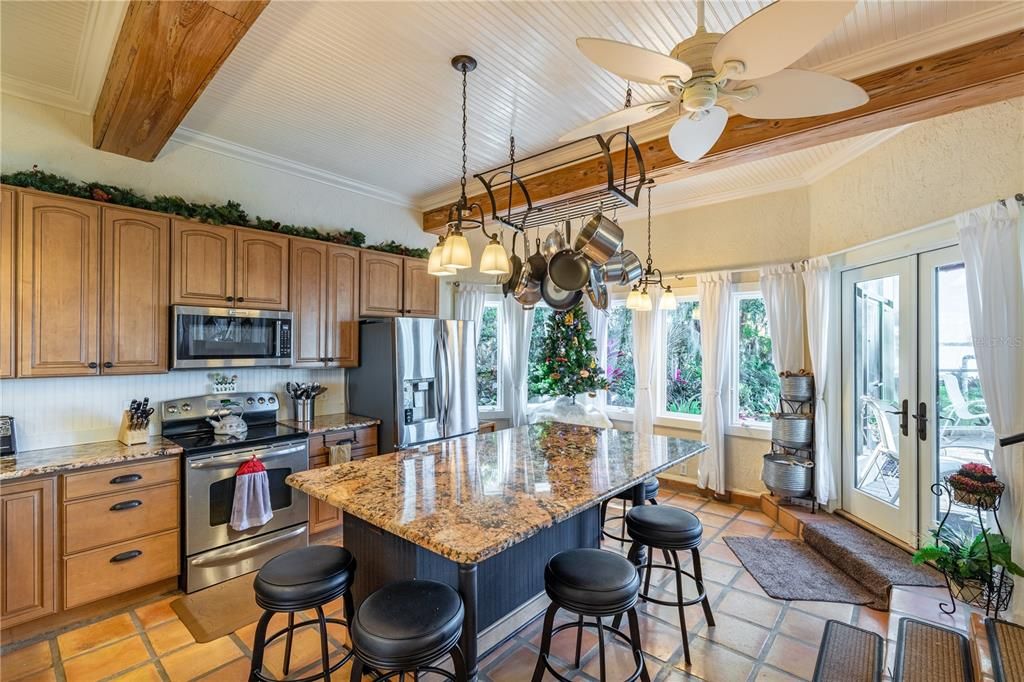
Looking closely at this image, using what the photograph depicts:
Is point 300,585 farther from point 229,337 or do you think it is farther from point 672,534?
point 229,337

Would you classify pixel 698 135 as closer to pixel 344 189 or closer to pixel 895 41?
pixel 895 41

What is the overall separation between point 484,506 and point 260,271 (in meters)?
2.69

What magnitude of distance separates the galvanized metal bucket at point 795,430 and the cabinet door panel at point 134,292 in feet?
15.3

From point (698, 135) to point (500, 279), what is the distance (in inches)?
150

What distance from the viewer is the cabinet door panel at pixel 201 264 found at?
9.72 ft

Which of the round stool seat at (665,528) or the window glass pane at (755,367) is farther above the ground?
the window glass pane at (755,367)

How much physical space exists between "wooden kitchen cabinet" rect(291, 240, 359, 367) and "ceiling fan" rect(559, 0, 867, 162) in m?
2.64

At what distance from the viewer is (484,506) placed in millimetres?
1653

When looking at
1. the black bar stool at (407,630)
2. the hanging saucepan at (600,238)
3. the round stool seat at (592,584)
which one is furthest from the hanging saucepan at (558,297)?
the black bar stool at (407,630)

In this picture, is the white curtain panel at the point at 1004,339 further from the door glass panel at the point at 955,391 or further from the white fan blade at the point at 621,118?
the white fan blade at the point at 621,118

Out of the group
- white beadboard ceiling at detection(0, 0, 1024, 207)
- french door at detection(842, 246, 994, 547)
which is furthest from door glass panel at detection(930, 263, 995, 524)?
white beadboard ceiling at detection(0, 0, 1024, 207)

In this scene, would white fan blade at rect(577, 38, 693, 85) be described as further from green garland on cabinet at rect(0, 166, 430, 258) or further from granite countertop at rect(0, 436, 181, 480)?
granite countertop at rect(0, 436, 181, 480)

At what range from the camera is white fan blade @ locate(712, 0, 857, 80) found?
111 cm

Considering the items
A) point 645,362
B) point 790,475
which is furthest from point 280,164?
point 790,475
